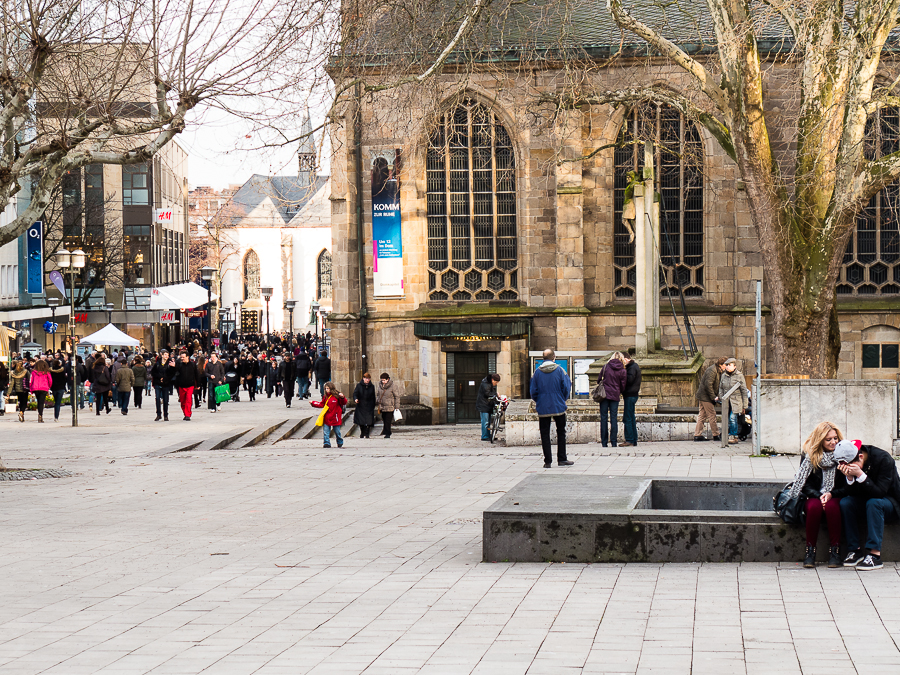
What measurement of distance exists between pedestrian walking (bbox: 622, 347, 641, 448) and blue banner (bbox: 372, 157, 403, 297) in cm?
1356

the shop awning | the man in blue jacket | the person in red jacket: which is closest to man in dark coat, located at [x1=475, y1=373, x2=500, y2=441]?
the person in red jacket

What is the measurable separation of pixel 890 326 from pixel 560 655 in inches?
1061

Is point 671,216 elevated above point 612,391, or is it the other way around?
point 671,216

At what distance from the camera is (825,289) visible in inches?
680

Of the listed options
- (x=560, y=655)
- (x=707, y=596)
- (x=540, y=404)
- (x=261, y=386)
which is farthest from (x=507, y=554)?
(x=261, y=386)

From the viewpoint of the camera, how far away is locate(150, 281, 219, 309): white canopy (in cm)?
5078

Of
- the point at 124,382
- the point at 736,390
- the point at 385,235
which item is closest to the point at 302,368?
the point at 385,235

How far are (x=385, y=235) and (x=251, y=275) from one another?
7543 cm

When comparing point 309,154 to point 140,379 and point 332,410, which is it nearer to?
point 332,410

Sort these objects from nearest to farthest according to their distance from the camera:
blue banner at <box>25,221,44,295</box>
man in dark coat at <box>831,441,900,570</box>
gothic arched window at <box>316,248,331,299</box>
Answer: man in dark coat at <box>831,441,900,570</box> < blue banner at <box>25,221,44,295</box> < gothic arched window at <box>316,248,331,299</box>

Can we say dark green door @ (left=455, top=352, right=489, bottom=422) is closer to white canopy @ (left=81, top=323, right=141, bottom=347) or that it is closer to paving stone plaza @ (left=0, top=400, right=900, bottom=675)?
white canopy @ (left=81, top=323, right=141, bottom=347)

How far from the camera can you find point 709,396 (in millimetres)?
18297

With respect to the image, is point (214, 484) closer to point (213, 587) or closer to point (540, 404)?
point (540, 404)

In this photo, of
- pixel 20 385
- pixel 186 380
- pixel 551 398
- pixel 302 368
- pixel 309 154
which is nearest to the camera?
pixel 551 398
